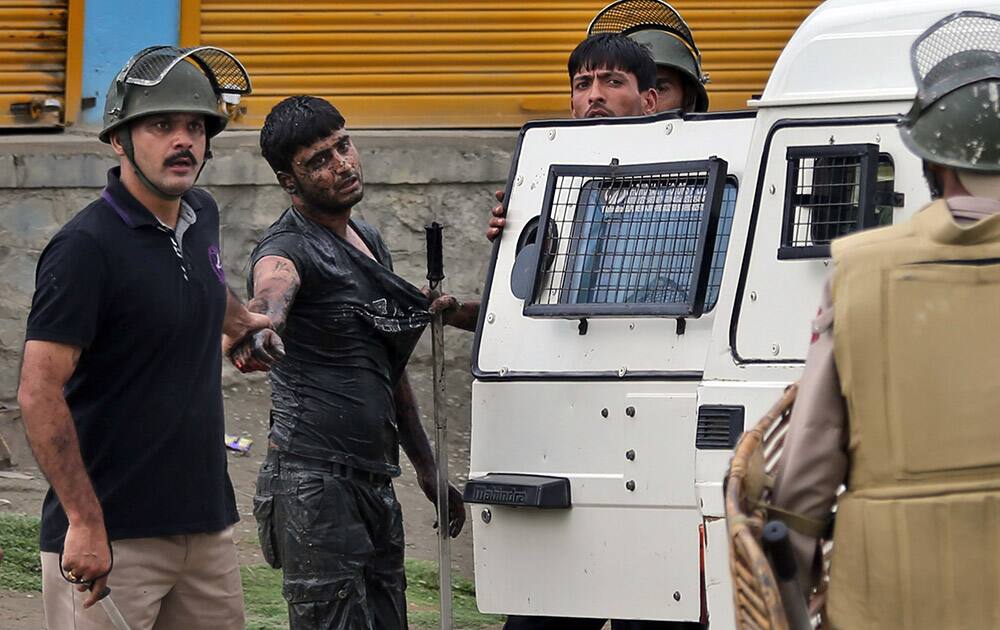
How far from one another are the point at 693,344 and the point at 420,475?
126cm

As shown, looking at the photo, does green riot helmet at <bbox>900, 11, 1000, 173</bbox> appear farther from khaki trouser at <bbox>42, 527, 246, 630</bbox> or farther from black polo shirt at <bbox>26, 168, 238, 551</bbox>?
khaki trouser at <bbox>42, 527, 246, 630</bbox>

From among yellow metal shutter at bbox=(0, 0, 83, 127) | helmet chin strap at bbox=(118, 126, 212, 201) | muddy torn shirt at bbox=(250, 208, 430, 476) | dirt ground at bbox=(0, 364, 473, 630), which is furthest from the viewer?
yellow metal shutter at bbox=(0, 0, 83, 127)

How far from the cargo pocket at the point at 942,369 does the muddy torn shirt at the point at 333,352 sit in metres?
2.44

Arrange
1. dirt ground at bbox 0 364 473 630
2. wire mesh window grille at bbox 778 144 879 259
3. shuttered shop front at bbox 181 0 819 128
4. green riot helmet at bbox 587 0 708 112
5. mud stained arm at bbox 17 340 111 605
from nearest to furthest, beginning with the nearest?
mud stained arm at bbox 17 340 111 605, wire mesh window grille at bbox 778 144 879 259, green riot helmet at bbox 587 0 708 112, dirt ground at bbox 0 364 473 630, shuttered shop front at bbox 181 0 819 128

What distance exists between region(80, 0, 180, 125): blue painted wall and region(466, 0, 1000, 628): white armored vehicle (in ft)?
16.7

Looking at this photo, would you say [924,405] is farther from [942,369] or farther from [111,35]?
[111,35]

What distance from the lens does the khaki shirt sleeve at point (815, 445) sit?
2.92 meters

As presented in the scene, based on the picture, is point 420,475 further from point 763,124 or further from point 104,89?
point 104,89

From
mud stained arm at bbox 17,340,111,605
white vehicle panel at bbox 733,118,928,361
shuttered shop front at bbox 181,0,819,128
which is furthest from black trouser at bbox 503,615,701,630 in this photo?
shuttered shop front at bbox 181,0,819,128

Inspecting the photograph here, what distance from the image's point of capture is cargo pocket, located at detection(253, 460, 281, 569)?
5062 mm

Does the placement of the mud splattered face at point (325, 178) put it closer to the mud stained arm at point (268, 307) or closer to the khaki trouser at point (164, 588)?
the mud stained arm at point (268, 307)

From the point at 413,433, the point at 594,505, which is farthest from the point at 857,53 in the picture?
the point at 413,433

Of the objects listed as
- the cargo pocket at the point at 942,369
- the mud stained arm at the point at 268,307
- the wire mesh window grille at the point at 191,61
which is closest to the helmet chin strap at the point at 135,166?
the wire mesh window grille at the point at 191,61

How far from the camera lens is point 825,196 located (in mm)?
4535
